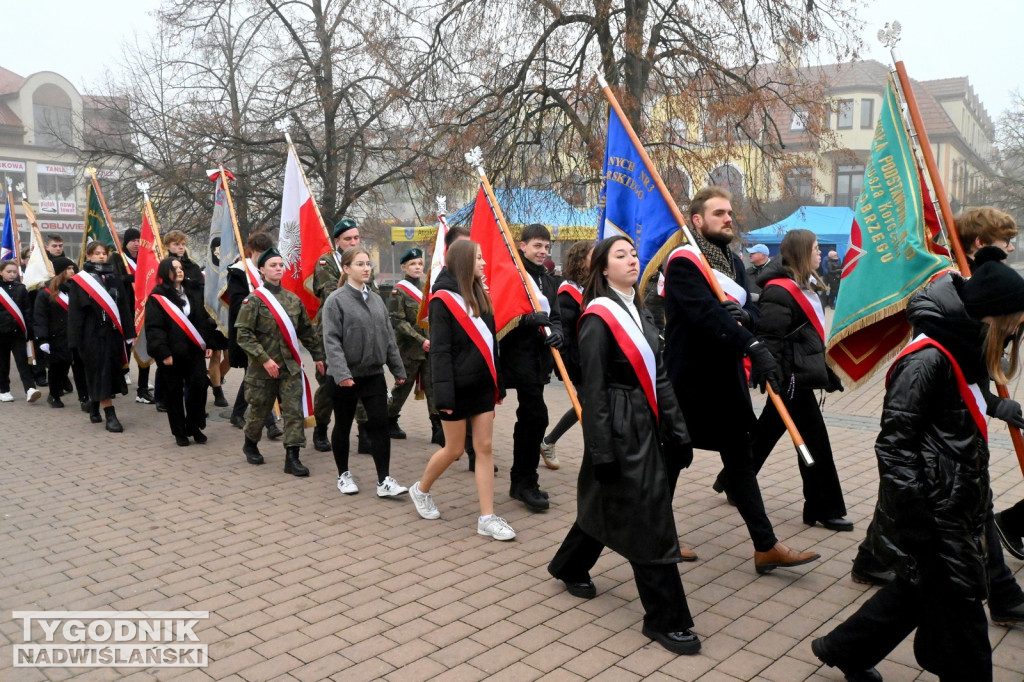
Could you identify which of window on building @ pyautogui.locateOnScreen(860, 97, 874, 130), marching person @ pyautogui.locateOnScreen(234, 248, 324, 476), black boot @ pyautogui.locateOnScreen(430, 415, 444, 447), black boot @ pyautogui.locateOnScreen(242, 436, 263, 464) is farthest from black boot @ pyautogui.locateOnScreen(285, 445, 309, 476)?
window on building @ pyautogui.locateOnScreen(860, 97, 874, 130)

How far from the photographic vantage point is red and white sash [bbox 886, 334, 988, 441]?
3.05 metres

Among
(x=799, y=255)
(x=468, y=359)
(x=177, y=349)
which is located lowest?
(x=177, y=349)

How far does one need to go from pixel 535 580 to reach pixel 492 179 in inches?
417

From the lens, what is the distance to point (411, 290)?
8195 millimetres

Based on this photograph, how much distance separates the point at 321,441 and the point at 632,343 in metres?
5.00

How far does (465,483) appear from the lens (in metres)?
6.84

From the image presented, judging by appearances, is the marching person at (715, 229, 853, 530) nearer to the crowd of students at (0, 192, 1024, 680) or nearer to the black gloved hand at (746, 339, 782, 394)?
the crowd of students at (0, 192, 1024, 680)

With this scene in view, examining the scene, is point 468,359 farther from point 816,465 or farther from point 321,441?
point 321,441

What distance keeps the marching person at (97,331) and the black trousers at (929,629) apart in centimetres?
823

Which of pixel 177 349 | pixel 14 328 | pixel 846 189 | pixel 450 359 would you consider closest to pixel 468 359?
pixel 450 359

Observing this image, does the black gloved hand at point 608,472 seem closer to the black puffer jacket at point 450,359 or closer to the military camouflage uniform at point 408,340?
the black puffer jacket at point 450,359

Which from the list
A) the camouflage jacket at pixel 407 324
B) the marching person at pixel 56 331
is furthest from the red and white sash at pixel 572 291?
the marching person at pixel 56 331

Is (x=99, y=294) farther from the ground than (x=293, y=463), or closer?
farther from the ground

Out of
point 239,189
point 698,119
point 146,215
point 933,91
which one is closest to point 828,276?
point 698,119
